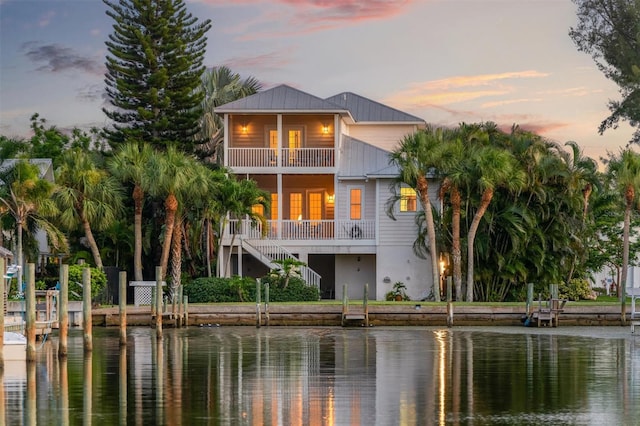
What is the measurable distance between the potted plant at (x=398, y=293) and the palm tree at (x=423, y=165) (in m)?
1.96

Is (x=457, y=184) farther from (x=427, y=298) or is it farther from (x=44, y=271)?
(x=44, y=271)

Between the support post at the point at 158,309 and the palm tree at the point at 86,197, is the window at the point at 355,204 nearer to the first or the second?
the palm tree at the point at 86,197

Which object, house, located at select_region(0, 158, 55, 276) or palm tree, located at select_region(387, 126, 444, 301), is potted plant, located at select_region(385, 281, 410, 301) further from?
house, located at select_region(0, 158, 55, 276)

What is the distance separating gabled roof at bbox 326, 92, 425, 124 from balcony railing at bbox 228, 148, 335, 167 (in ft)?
18.4

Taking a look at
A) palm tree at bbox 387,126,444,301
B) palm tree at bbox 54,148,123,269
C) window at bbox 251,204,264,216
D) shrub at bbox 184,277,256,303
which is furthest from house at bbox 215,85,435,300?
palm tree at bbox 54,148,123,269

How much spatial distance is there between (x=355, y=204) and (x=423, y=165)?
6.47 metres

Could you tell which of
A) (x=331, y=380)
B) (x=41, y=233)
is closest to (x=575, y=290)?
(x=41, y=233)

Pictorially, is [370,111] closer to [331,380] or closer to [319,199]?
[319,199]

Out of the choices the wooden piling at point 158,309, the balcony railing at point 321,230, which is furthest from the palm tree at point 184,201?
the wooden piling at point 158,309

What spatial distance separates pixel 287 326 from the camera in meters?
48.5

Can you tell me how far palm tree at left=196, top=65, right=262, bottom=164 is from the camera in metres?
73.9

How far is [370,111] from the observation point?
2509 inches

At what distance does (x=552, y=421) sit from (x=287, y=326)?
26.7m

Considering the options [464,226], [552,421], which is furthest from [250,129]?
[552,421]
